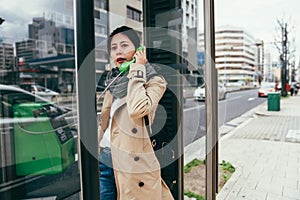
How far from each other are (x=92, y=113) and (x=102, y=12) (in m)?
0.77

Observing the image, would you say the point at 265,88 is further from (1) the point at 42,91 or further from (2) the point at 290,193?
(1) the point at 42,91

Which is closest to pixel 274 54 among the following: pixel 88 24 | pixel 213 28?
pixel 213 28

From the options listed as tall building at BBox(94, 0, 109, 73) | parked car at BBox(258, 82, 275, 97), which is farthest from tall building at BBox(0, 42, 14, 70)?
parked car at BBox(258, 82, 275, 97)

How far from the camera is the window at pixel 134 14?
160 centimetres

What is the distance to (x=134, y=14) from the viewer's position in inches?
64.1

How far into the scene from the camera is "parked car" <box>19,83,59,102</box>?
1779 mm

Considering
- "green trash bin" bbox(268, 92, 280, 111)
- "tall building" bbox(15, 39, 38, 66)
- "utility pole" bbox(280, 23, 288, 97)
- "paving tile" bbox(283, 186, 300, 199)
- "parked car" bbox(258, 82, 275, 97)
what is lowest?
"paving tile" bbox(283, 186, 300, 199)

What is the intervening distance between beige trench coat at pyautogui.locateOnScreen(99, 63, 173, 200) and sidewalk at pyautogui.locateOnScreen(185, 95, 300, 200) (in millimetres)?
1263

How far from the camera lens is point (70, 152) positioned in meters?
2.11

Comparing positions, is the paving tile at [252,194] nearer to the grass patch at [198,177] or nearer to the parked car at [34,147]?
the grass patch at [198,177]

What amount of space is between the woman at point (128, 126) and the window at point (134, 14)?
324mm

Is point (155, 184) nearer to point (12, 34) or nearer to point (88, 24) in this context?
point (88, 24)

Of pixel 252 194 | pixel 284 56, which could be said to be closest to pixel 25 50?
pixel 252 194

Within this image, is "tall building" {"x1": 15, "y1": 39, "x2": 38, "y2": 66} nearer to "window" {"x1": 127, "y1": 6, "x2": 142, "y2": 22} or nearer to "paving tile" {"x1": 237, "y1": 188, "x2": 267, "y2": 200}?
"window" {"x1": 127, "y1": 6, "x2": 142, "y2": 22}
